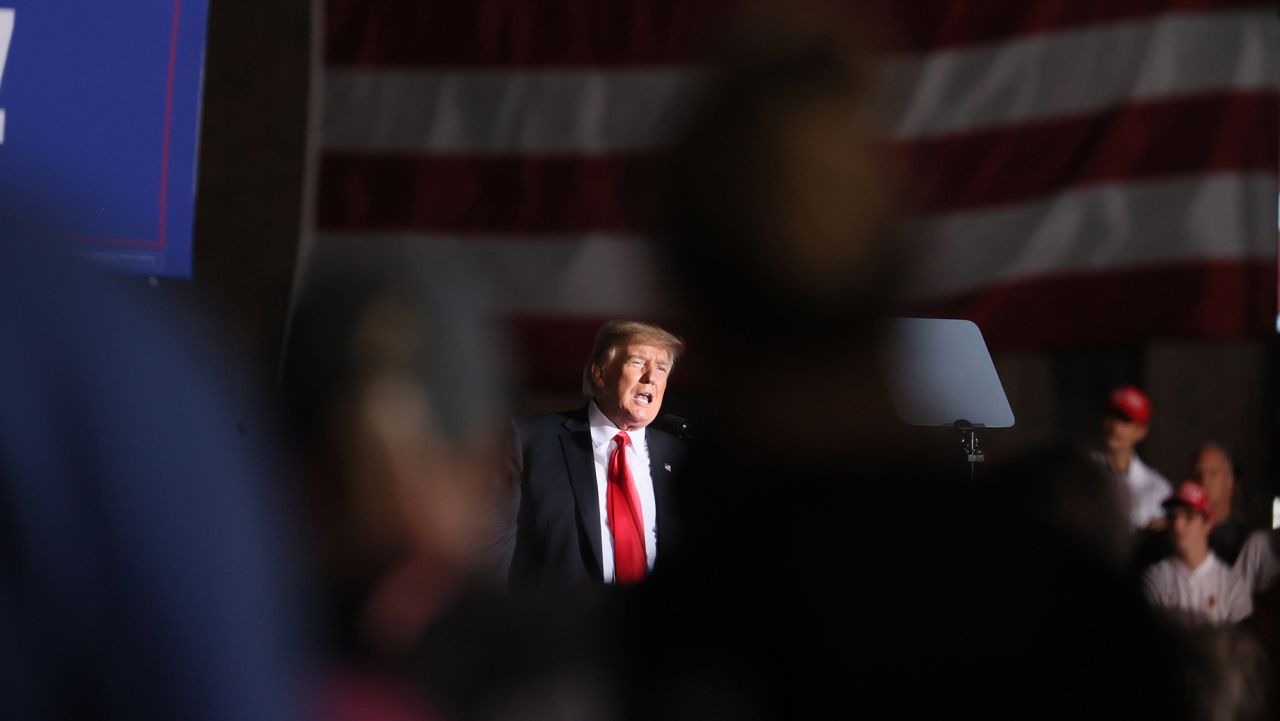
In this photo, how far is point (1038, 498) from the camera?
2.62 feet

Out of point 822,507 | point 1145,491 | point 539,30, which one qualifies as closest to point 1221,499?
point 1145,491

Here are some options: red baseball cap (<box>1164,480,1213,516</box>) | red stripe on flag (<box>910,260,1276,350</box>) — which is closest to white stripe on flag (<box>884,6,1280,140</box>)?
red stripe on flag (<box>910,260,1276,350</box>)

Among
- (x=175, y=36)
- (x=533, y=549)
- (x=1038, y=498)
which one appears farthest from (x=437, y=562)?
(x=533, y=549)

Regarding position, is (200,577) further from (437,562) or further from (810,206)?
(810,206)

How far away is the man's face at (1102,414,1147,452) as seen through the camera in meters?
3.04

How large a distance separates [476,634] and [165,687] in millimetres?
375

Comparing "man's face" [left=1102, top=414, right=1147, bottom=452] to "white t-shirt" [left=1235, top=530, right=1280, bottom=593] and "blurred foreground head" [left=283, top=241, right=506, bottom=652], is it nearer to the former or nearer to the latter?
"white t-shirt" [left=1235, top=530, right=1280, bottom=593]

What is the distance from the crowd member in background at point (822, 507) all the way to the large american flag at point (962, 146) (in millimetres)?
2732

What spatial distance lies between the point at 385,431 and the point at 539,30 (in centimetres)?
454

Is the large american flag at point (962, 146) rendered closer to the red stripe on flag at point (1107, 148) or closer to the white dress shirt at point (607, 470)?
the red stripe on flag at point (1107, 148)

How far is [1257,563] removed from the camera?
8.93ft

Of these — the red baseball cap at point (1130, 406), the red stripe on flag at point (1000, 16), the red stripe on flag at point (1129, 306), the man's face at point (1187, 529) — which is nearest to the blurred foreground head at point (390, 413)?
the man's face at point (1187, 529)

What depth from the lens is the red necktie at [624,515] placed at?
2.13 metres

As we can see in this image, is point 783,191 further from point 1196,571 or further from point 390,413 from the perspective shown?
point 1196,571
